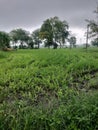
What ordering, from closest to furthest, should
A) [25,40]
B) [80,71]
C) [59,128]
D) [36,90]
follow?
[59,128], [36,90], [80,71], [25,40]

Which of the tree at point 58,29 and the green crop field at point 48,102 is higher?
the tree at point 58,29

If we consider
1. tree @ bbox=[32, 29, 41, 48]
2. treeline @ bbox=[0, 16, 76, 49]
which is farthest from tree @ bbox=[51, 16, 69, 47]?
tree @ bbox=[32, 29, 41, 48]

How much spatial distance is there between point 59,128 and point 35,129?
424 millimetres

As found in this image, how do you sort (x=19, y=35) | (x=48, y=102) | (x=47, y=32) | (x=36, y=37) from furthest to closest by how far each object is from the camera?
(x=36, y=37), (x=19, y=35), (x=47, y=32), (x=48, y=102)

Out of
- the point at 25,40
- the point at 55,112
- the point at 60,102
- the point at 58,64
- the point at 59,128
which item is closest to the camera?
the point at 59,128

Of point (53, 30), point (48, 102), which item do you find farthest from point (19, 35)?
point (48, 102)

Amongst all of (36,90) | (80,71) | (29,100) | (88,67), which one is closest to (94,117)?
(29,100)

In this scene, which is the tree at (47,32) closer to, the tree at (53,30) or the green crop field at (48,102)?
the tree at (53,30)

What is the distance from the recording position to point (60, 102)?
14.4 feet

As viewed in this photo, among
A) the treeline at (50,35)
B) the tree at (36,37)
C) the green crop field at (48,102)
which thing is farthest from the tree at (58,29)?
the green crop field at (48,102)

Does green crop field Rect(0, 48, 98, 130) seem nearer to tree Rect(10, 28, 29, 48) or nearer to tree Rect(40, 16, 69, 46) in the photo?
tree Rect(40, 16, 69, 46)

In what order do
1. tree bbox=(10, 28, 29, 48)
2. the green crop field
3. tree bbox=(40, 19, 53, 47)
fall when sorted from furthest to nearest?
tree bbox=(10, 28, 29, 48)
tree bbox=(40, 19, 53, 47)
the green crop field

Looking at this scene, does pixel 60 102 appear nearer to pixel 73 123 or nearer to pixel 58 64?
pixel 73 123

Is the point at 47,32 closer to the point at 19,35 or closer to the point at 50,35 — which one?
the point at 50,35
